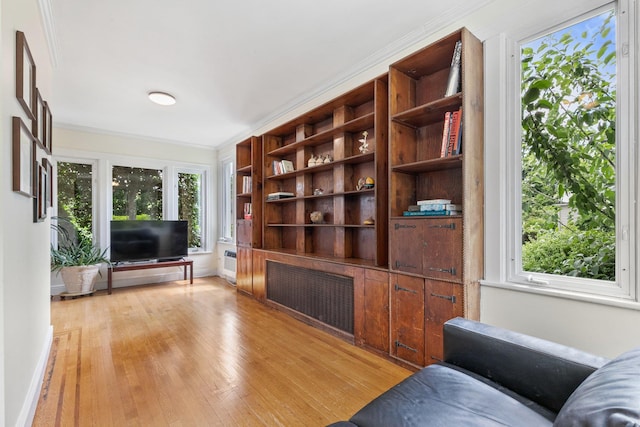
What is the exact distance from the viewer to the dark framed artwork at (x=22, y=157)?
4.81 feet

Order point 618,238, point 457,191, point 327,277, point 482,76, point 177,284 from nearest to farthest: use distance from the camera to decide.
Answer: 1. point 618,238
2. point 482,76
3. point 457,191
4. point 327,277
5. point 177,284

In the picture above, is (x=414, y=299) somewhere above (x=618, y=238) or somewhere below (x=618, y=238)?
below

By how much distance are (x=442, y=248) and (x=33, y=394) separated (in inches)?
104

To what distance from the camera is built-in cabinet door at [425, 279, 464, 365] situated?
198 centimetres

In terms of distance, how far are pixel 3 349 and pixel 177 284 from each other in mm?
4210

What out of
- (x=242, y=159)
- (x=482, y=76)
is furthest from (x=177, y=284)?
(x=482, y=76)

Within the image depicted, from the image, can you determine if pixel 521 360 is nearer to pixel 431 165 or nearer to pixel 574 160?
pixel 574 160

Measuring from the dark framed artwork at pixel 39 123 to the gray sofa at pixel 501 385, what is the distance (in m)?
2.36

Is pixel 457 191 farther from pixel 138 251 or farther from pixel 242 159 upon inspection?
pixel 138 251

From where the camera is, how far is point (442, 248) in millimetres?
2041

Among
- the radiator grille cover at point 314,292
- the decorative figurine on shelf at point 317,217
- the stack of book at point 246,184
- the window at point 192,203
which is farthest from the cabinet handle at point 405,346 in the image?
the window at point 192,203

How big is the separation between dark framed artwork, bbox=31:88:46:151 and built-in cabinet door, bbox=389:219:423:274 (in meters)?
2.44

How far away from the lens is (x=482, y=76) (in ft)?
6.82

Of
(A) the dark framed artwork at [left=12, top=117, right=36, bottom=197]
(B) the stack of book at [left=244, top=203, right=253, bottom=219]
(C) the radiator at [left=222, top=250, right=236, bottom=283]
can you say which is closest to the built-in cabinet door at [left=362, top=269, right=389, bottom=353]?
(A) the dark framed artwork at [left=12, top=117, right=36, bottom=197]
